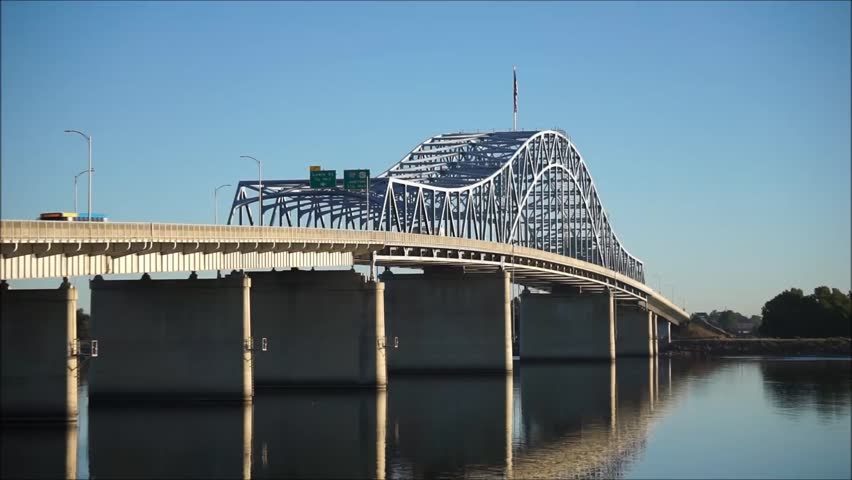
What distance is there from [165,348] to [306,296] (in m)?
15.6

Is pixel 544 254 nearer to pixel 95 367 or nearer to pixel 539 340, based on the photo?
pixel 539 340

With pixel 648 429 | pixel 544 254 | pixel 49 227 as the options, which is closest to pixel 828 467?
pixel 648 429

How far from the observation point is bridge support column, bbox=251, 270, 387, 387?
87688 millimetres

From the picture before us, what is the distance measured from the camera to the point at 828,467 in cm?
5409

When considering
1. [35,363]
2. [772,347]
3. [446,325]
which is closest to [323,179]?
[446,325]

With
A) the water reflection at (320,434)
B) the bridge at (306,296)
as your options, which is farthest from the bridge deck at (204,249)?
the water reflection at (320,434)

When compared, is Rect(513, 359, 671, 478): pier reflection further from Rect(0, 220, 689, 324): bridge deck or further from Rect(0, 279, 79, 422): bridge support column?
Rect(0, 279, 79, 422): bridge support column

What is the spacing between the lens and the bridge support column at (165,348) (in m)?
75.1

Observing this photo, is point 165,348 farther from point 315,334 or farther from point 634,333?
point 634,333

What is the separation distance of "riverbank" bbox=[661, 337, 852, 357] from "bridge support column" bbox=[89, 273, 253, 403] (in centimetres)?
12040

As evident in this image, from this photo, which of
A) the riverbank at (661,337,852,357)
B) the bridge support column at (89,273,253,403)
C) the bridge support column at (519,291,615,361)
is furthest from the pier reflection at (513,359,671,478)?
the riverbank at (661,337,852,357)

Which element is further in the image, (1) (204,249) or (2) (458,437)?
(1) (204,249)

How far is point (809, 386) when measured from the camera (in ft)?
340

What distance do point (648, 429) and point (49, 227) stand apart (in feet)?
106
